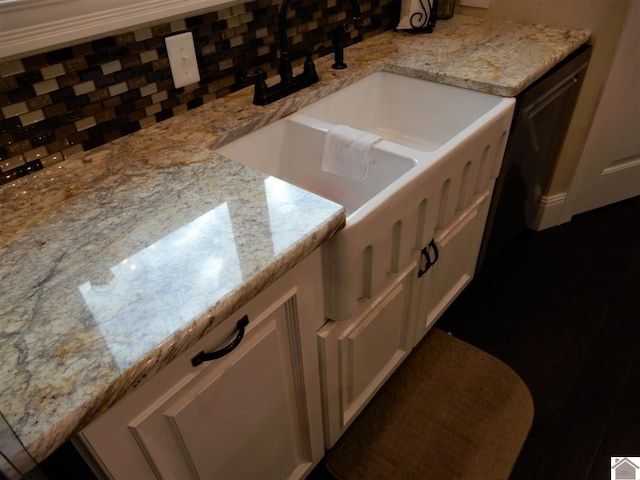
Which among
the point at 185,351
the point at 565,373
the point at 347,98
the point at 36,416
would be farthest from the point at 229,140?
the point at 565,373

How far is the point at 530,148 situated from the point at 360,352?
0.97m

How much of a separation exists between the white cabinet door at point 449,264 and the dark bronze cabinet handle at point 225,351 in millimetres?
623

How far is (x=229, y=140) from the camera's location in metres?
1.14

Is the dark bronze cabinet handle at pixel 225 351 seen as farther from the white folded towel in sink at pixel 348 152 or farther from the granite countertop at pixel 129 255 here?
the white folded towel in sink at pixel 348 152

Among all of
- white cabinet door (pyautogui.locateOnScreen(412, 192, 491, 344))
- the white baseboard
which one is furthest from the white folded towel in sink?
the white baseboard

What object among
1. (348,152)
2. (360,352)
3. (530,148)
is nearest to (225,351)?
(360,352)

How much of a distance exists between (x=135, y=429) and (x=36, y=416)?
0.53 ft

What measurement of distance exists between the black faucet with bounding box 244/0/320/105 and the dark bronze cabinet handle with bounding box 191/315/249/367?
705 mm

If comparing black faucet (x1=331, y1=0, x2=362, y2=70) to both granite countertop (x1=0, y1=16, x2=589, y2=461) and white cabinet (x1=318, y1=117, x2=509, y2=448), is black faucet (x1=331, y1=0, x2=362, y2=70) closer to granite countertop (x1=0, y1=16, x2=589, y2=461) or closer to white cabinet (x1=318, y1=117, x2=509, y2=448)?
granite countertop (x1=0, y1=16, x2=589, y2=461)

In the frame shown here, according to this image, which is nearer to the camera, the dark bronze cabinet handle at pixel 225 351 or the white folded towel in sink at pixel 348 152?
the dark bronze cabinet handle at pixel 225 351

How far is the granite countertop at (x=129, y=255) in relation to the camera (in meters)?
0.56

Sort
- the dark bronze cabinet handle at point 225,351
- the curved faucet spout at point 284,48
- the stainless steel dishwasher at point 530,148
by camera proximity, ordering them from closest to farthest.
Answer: the dark bronze cabinet handle at point 225,351 → the curved faucet spout at point 284,48 → the stainless steel dishwasher at point 530,148

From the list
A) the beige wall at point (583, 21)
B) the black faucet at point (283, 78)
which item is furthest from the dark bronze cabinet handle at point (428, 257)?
the beige wall at point (583, 21)

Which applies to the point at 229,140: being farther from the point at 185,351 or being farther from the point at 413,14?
the point at 413,14
